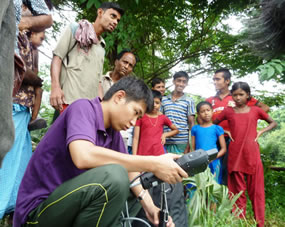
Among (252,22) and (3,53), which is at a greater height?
(252,22)

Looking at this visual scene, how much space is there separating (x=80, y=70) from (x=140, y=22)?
2.06 m

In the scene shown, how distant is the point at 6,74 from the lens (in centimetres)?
66

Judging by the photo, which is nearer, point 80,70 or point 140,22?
point 80,70

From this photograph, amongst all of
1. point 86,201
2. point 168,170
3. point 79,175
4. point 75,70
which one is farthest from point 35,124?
point 168,170

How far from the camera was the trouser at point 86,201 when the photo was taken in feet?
4.26

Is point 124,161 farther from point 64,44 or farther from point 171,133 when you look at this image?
point 171,133

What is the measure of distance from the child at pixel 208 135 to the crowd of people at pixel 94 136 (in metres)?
0.01

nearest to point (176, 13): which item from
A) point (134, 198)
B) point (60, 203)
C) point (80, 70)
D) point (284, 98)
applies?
point (284, 98)

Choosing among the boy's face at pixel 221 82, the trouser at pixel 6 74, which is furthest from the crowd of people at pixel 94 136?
the boy's face at pixel 221 82

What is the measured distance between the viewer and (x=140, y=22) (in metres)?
4.10

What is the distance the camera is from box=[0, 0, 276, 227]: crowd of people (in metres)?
1.31

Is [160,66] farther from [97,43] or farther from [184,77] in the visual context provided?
[97,43]

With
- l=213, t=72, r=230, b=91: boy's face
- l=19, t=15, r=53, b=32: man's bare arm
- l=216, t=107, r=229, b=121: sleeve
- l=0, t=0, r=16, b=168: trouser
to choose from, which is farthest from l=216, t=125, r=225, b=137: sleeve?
l=0, t=0, r=16, b=168: trouser

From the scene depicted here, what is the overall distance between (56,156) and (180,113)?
6.53 ft
